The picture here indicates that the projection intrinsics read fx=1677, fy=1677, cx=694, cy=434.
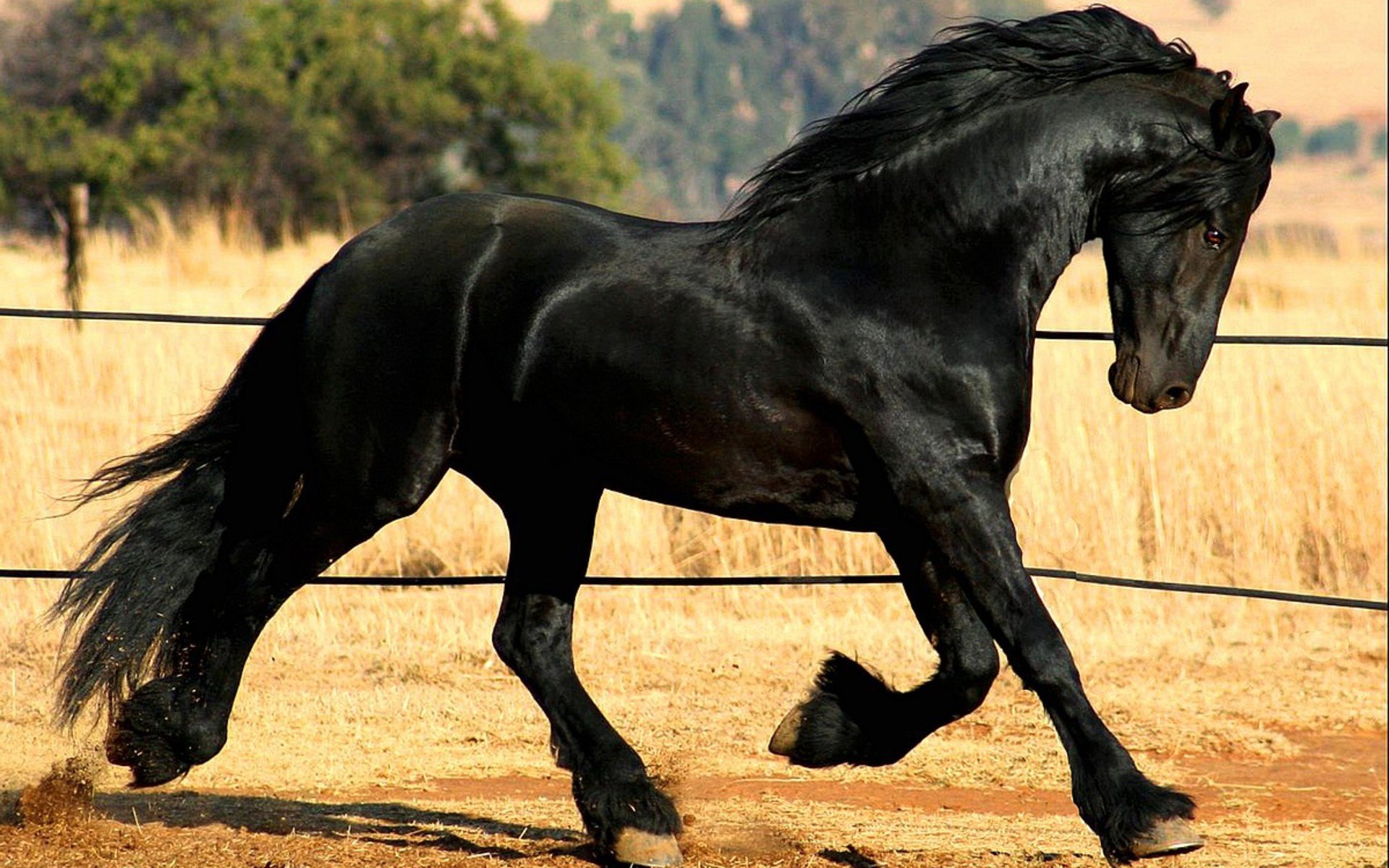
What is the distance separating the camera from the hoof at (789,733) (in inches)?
165

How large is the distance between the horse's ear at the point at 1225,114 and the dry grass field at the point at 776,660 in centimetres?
197

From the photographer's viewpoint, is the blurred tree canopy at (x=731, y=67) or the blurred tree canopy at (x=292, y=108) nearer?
the blurred tree canopy at (x=292, y=108)

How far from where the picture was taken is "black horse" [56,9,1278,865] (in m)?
3.71

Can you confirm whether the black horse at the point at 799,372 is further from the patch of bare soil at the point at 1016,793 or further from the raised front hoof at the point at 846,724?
the patch of bare soil at the point at 1016,793

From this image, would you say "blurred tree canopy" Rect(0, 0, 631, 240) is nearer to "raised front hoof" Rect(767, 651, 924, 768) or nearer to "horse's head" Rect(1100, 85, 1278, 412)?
"raised front hoof" Rect(767, 651, 924, 768)

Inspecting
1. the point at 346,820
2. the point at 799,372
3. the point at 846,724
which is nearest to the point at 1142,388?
the point at 799,372

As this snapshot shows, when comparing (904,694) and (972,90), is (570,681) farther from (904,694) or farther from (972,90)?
A: (972,90)

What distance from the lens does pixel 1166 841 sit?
3486 mm

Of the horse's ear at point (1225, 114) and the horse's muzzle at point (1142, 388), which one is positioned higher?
the horse's ear at point (1225, 114)

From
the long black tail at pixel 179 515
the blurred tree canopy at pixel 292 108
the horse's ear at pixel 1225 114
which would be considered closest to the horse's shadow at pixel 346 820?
the long black tail at pixel 179 515

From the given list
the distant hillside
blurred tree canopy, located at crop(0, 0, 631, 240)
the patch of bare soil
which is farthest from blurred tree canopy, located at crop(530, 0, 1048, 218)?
the patch of bare soil

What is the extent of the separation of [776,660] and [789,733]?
123 inches

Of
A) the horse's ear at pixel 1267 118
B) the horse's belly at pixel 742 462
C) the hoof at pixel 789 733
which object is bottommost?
the hoof at pixel 789 733

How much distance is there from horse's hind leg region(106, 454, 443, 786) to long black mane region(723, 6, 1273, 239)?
3.78 ft
